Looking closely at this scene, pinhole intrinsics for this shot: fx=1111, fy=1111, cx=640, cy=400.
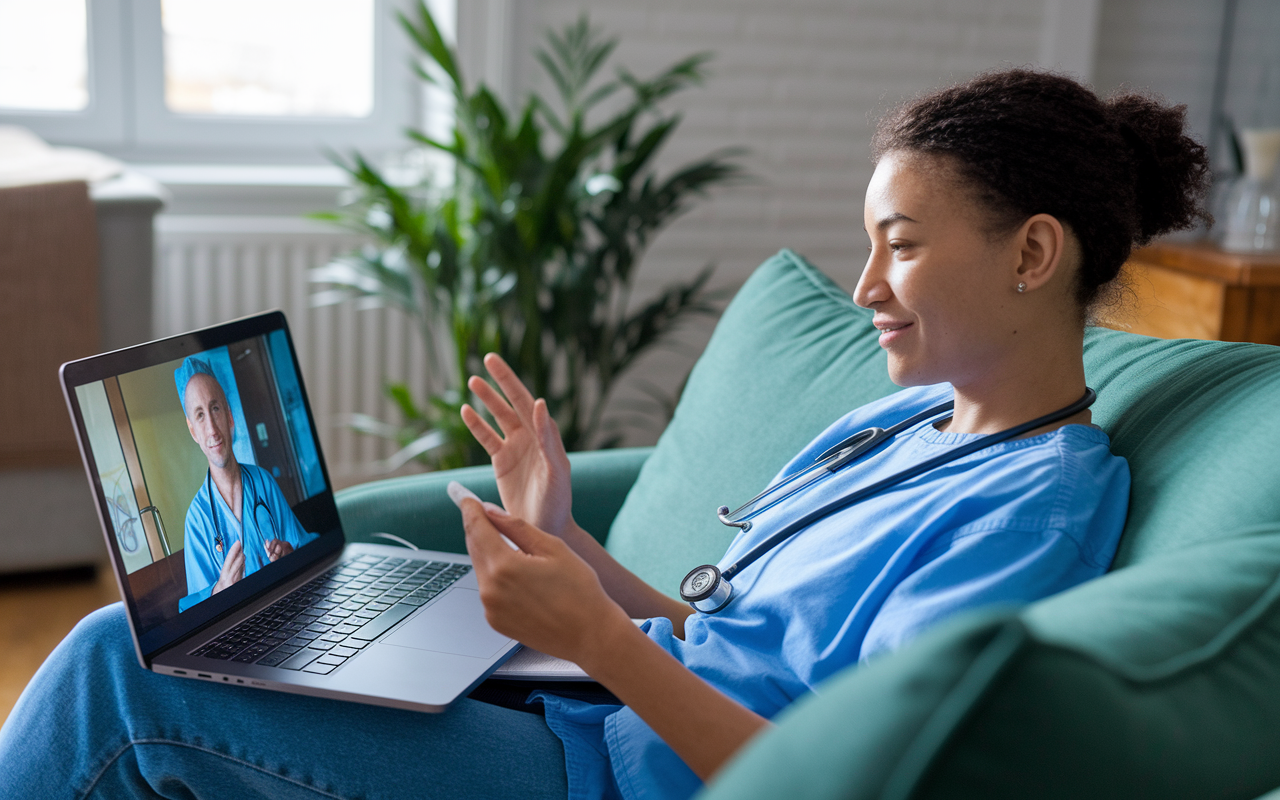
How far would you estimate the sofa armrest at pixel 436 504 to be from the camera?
138 centimetres

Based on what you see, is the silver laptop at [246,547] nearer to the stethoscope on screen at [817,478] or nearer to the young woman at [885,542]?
the young woman at [885,542]

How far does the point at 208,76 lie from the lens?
316 cm

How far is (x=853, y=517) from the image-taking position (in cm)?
94

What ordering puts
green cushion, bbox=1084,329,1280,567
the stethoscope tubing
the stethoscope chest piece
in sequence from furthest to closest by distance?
the stethoscope chest piece < the stethoscope tubing < green cushion, bbox=1084,329,1280,567

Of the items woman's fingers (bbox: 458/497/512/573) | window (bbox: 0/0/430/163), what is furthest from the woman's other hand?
window (bbox: 0/0/430/163)

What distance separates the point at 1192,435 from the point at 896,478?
23 centimetres

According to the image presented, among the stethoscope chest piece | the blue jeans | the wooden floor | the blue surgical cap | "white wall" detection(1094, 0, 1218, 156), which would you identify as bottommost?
the wooden floor

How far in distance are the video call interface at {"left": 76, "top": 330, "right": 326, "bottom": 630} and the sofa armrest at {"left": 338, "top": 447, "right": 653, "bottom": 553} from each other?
0.62ft

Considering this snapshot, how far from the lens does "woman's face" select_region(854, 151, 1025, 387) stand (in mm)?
894


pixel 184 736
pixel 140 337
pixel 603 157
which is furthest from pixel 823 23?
pixel 184 736

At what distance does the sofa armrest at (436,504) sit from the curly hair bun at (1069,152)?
2.25 ft

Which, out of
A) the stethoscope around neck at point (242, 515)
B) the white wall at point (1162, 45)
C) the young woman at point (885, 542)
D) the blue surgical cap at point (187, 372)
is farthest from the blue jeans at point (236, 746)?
the white wall at point (1162, 45)

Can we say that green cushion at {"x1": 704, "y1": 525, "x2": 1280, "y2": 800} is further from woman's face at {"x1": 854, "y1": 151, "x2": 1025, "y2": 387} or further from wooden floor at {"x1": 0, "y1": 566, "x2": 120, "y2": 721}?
wooden floor at {"x1": 0, "y1": 566, "x2": 120, "y2": 721}

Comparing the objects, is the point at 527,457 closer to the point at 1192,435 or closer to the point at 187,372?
the point at 187,372
